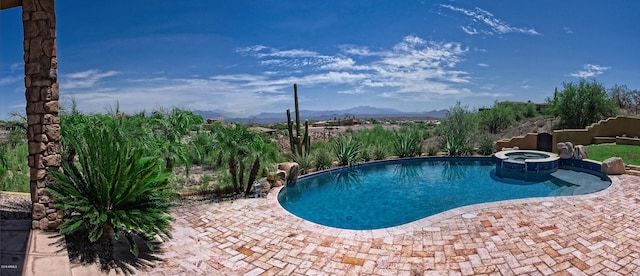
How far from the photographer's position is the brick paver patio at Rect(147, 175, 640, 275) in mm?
4809

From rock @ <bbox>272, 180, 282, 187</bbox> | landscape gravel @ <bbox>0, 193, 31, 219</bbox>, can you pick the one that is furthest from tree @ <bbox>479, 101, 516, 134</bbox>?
landscape gravel @ <bbox>0, 193, 31, 219</bbox>

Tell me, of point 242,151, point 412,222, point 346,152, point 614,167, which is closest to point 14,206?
point 242,151

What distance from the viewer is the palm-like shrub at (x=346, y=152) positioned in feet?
46.0

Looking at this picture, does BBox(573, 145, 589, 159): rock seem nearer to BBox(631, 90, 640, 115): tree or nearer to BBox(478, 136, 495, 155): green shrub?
BBox(478, 136, 495, 155): green shrub

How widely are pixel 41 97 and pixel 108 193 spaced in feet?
5.36

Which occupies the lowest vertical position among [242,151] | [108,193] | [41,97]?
[108,193]

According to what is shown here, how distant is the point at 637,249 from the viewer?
517 cm

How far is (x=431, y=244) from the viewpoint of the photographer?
18.0 feet

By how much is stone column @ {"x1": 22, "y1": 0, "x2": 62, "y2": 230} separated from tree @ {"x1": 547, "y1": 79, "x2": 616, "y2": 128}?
24.1 meters

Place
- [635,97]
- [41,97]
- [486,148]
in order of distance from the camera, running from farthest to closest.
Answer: [635,97] → [486,148] → [41,97]

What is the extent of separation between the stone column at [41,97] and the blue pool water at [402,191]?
16.2ft

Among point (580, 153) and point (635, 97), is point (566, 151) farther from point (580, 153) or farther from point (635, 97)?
point (635, 97)

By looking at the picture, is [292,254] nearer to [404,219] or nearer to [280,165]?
[404,219]

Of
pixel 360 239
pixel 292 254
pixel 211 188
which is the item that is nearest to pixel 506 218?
pixel 360 239
